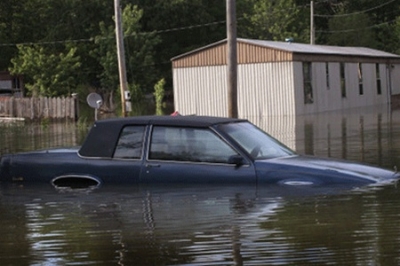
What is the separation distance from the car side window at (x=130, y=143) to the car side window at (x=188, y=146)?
18 centimetres

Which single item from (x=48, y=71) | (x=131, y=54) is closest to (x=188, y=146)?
(x=48, y=71)

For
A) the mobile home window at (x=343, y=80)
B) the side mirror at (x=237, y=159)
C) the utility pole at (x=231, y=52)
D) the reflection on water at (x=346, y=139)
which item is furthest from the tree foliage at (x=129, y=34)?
the side mirror at (x=237, y=159)

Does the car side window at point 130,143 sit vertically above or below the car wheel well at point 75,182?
above

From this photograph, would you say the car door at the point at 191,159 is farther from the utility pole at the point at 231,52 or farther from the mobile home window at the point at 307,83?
the mobile home window at the point at 307,83

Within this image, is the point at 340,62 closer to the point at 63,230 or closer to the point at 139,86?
the point at 139,86

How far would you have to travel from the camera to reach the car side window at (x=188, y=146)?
12.1 metres

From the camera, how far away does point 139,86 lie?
63.7 metres

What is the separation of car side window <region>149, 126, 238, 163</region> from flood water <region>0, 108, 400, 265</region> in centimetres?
40

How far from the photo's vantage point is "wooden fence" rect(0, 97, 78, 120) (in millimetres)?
45031

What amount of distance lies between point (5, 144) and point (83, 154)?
14.9m

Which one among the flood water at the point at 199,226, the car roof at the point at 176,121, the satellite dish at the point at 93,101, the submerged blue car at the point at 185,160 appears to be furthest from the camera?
the satellite dish at the point at 93,101

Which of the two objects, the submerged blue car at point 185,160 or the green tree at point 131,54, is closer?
the submerged blue car at point 185,160

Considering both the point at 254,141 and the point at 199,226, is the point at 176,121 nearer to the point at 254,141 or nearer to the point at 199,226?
the point at 254,141

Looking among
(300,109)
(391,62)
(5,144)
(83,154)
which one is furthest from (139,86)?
(83,154)
